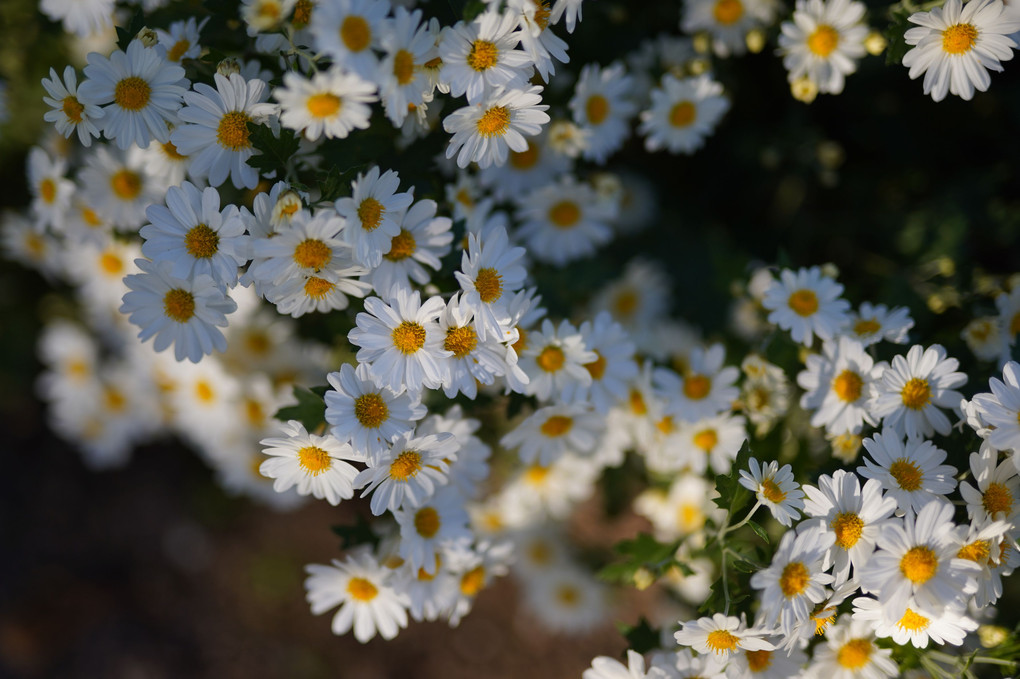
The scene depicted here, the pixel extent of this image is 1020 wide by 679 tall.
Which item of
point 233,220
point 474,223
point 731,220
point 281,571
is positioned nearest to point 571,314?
point 474,223

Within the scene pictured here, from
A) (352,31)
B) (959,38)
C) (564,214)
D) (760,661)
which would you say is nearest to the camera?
(352,31)

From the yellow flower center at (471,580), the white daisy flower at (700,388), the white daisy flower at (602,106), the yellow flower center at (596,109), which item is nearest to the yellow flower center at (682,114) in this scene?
the white daisy flower at (602,106)

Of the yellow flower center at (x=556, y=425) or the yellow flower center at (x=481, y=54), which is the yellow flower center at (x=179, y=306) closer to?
the yellow flower center at (x=481, y=54)

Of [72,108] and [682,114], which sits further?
[682,114]

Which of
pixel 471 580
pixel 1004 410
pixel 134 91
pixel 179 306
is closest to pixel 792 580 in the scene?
pixel 1004 410

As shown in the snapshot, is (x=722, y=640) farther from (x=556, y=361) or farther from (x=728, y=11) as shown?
(x=728, y=11)
